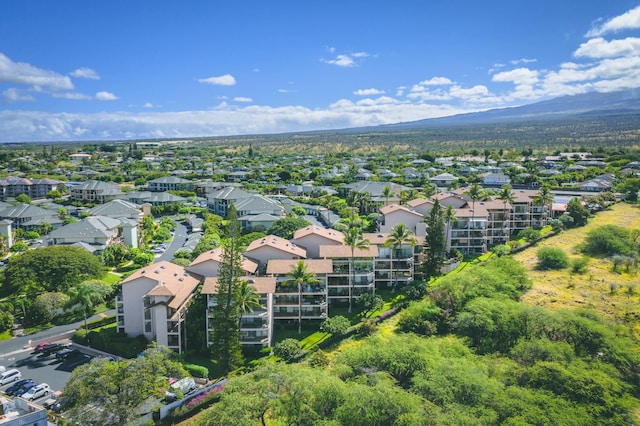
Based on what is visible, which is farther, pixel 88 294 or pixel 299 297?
pixel 299 297

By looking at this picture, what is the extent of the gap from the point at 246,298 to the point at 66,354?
1393cm

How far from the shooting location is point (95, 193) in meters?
98.2

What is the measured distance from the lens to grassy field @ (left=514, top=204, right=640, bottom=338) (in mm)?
43500

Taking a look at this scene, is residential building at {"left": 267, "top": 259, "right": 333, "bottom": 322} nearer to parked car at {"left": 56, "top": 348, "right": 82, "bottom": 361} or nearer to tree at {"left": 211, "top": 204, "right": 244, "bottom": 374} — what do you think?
tree at {"left": 211, "top": 204, "right": 244, "bottom": 374}

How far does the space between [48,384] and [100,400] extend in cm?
1051

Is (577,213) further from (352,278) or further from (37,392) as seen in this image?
(37,392)

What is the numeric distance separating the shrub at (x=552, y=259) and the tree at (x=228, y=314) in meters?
36.7

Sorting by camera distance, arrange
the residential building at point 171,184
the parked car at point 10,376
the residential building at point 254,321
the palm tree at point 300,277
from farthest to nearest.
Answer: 1. the residential building at point 171,184
2. the palm tree at point 300,277
3. the residential building at point 254,321
4. the parked car at point 10,376

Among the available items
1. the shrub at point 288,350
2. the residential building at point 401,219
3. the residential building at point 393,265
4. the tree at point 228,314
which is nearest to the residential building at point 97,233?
the tree at point 228,314

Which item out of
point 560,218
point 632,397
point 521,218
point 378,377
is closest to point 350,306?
point 378,377

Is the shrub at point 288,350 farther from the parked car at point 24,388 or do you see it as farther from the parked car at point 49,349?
the parked car at point 49,349

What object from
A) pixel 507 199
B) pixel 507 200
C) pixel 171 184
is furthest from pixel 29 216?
pixel 507 200

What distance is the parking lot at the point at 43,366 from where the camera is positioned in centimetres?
3253

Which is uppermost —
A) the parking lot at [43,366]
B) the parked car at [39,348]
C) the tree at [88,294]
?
the tree at [88,294]
